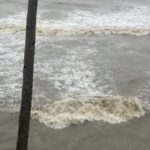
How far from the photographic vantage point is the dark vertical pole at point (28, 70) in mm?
4926

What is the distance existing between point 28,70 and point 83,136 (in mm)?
2831

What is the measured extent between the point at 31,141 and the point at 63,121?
3.34 feet

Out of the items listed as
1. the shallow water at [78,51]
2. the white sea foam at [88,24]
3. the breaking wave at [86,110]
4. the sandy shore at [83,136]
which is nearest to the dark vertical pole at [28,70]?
the sandy shore at [83,136]

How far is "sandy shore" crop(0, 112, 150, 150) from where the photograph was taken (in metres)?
7.20

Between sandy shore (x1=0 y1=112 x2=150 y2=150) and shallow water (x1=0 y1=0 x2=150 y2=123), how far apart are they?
0.87 m

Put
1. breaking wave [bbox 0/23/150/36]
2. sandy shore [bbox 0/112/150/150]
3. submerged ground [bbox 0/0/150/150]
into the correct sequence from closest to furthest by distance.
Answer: sandy shore [bbox 0/112/150/150], submerged ground [bbox 0/0/150/150], breaking wave [bbox 0/23/150/36]

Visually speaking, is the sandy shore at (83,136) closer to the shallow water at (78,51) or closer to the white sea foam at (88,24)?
the shallow water at (78,51)

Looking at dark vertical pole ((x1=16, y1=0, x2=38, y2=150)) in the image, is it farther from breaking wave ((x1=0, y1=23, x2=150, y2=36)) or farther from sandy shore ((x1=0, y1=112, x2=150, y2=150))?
breaking wave ((x1=0, y1=23, x2=150, y2=36))

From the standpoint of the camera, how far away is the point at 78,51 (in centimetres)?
1230

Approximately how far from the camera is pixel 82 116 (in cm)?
826

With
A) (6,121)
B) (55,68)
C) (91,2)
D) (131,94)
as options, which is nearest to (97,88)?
(131,94)

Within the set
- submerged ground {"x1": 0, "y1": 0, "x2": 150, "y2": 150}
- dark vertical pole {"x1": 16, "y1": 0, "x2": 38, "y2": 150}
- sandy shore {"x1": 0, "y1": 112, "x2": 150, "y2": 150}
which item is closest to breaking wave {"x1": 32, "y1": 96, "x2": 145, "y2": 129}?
submerged ground {"x1": 0, "y1": 0, "x2": 150, "y2": 150}

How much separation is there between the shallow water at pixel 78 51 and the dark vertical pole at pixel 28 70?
3207mm

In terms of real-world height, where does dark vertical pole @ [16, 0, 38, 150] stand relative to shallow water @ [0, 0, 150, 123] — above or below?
above
